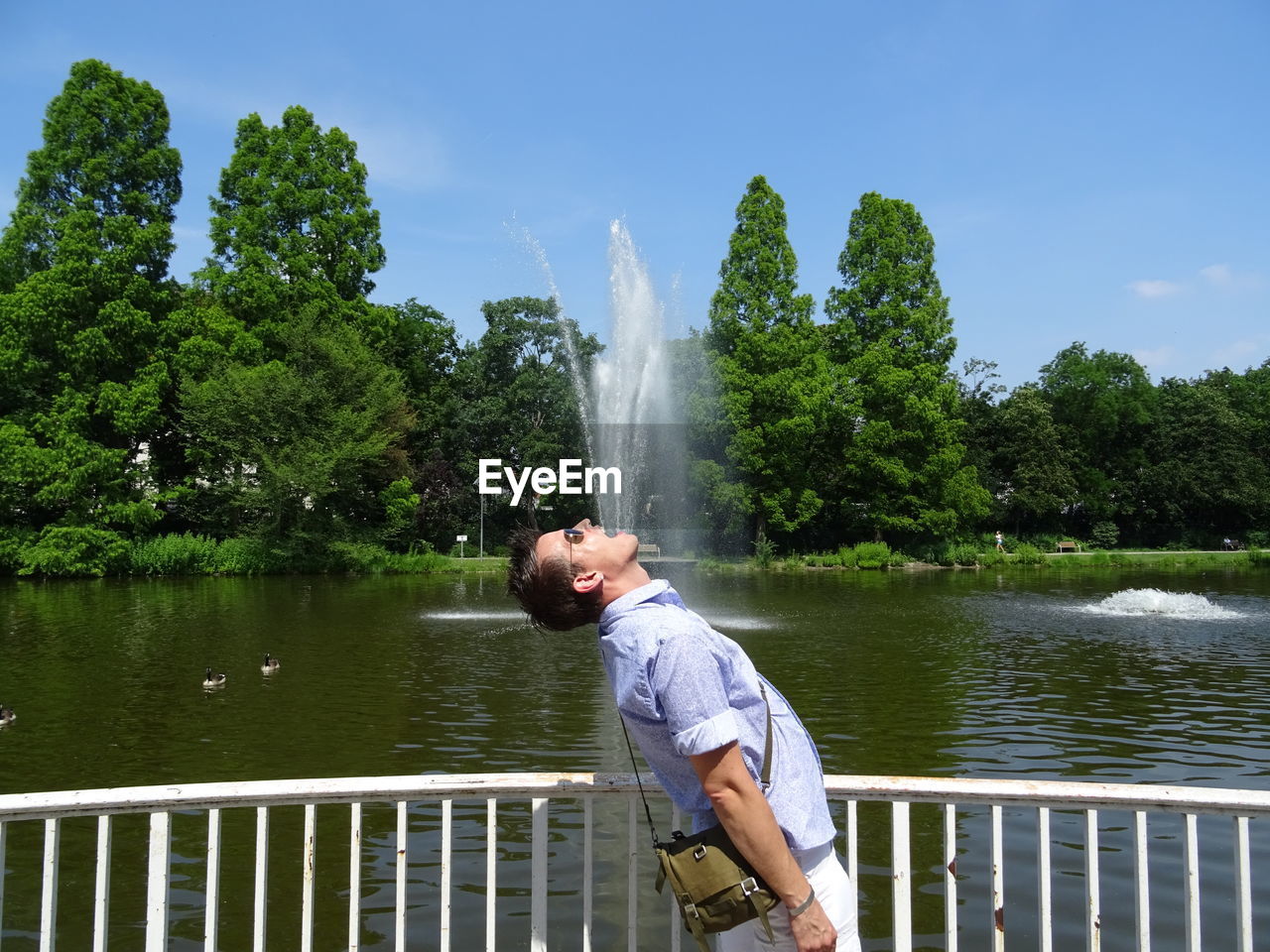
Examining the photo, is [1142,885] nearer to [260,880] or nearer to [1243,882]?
[1243,882]

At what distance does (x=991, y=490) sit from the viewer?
50688 mm

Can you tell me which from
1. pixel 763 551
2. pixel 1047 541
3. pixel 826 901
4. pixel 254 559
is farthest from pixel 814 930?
pixel 1047 541

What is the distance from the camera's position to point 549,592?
2338 millimetres

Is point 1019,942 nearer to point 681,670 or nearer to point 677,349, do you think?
point 681,670

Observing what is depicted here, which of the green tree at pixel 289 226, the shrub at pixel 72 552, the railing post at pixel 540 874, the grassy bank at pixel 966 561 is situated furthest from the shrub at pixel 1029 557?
the railing post at pixel 540 874

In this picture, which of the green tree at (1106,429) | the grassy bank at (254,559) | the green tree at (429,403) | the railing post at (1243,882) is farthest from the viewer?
the green tree at (1106,429)

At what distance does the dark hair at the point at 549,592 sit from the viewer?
232 centimetres

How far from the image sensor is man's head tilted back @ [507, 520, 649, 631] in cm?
231

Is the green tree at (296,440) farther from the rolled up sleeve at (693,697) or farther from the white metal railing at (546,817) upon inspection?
the rolled up sleeve at (693,697)

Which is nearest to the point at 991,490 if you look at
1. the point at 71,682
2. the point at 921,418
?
the point at 921,418

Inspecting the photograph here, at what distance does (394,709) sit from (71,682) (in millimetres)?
4862

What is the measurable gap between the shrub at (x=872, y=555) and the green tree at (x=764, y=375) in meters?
2.83

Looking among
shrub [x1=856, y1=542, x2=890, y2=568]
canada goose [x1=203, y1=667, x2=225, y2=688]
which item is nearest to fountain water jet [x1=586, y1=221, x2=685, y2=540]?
shrub [x1=856, y1=542, x2=890, y2=568]

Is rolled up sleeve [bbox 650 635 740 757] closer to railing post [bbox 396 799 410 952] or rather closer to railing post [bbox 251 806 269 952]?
railing post [bbox 396 799 410 952]
